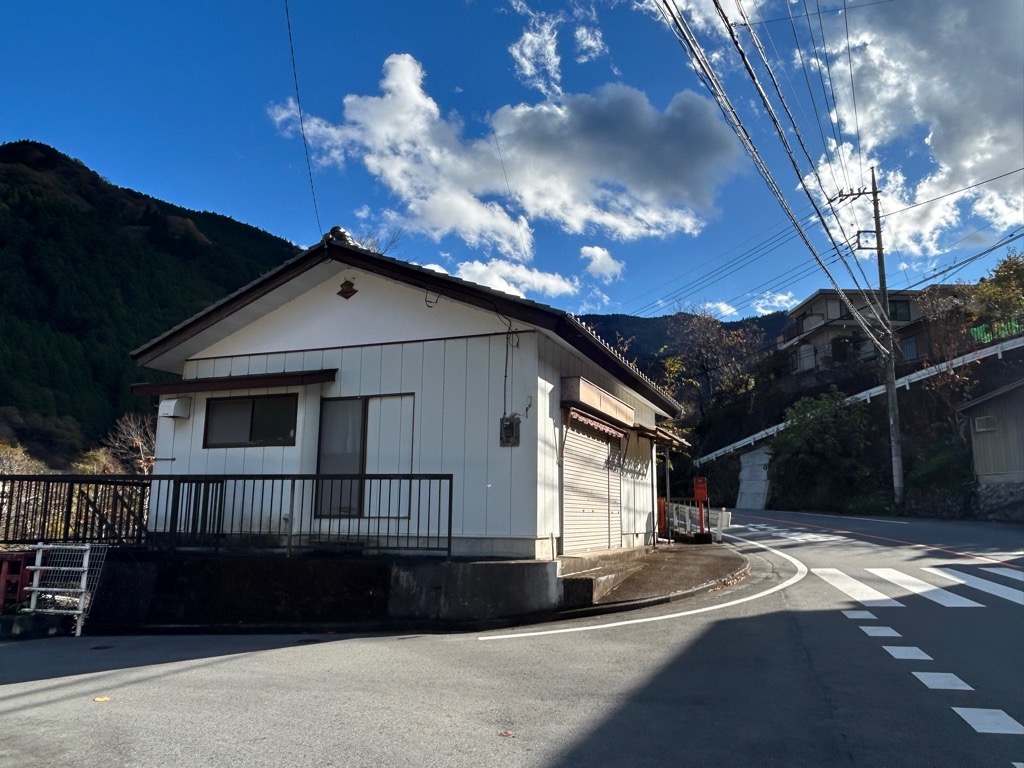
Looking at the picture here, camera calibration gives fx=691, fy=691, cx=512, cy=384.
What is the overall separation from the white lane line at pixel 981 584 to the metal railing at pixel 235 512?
750 cm

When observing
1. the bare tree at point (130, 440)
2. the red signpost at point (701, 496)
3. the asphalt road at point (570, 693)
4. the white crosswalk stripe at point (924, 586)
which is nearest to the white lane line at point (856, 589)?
the white crosswalk stripe at point (924, 586)

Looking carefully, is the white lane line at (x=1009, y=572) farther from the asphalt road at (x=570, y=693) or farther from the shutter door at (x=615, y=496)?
the shutter door at (x=615, y=496)

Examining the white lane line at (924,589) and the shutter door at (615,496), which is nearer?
the white lane line at (924,589)

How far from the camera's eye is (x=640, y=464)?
48.6 ft

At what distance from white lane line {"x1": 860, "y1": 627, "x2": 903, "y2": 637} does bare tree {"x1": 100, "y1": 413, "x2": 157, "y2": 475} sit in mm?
36871

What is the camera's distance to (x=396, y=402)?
10297 mm

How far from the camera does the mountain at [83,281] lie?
1767 inches

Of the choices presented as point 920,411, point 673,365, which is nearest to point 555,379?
point 920,411

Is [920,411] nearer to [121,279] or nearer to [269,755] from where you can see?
[269,755]

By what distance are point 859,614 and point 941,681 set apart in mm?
2877

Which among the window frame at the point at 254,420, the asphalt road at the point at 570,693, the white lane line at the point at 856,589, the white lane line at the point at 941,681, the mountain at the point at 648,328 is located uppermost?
the mountain at the point at 648,328

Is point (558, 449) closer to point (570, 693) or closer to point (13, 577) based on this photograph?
point (570, 693)

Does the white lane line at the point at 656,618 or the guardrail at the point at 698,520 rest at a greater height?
the guardrail at the point at 698,520

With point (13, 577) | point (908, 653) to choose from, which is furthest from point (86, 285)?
point (908, 653)
